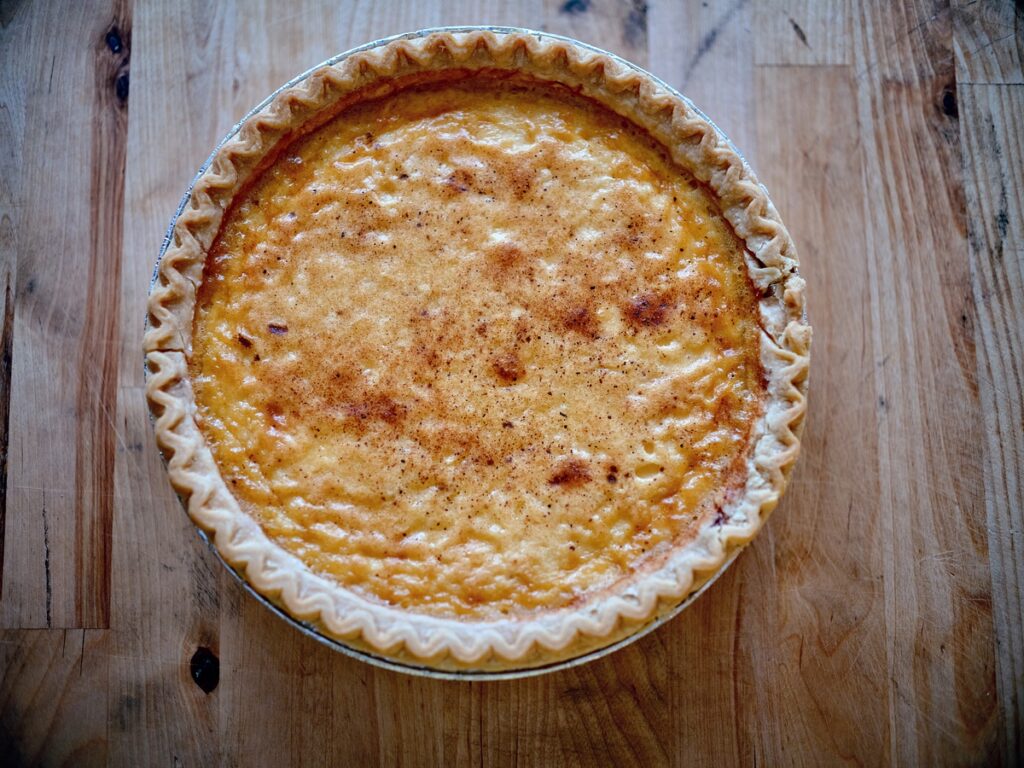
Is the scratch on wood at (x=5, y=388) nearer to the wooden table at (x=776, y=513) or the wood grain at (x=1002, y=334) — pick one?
the wooden table at (x=776, y=513)

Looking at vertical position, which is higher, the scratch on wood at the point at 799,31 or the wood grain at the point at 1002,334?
the scratch on wood at the point at 799,31

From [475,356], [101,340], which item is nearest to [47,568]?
[101,340]

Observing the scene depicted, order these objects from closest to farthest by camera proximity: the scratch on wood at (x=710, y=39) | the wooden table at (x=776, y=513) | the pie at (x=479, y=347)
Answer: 1. the pie at (x=479, y=347)
2. the wooden table at (x=776, y=513)
3. the scratch on wood at (x=710, y=39)

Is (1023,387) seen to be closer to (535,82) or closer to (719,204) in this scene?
(719,204)

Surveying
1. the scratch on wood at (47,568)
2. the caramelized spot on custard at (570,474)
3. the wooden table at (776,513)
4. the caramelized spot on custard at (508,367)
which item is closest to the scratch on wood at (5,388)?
the wooden table at (776,513)

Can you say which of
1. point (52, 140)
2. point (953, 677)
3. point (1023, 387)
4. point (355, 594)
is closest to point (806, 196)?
point (1023, 387)

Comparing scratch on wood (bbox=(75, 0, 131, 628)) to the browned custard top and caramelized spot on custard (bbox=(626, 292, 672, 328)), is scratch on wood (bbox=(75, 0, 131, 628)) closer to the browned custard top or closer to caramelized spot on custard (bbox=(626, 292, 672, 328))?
the browned custard top
